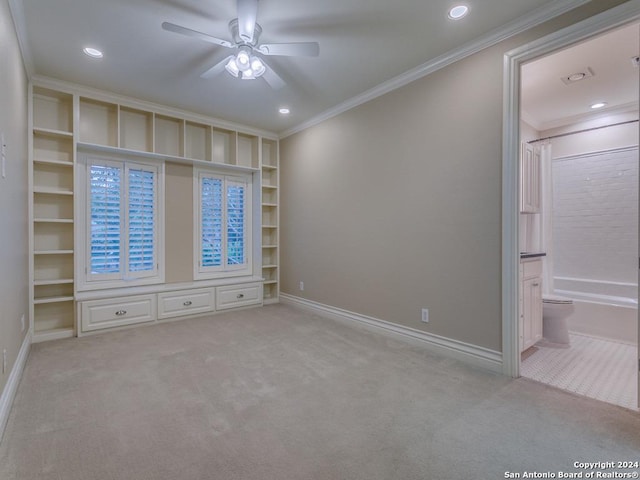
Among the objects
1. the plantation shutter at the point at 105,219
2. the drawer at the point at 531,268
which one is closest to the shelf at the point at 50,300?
the plantation shutter at the point at 105,219

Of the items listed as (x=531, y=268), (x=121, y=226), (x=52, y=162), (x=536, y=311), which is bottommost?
(x=536, y=311)

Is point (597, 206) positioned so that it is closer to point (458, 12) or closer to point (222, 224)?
point (458, 12)

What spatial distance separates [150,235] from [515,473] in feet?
14.2

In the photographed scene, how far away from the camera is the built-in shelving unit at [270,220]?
5.29 meters

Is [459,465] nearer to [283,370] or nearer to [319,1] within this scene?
[283,370]

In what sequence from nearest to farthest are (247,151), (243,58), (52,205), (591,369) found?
(243,58), (591,369), (52,205), (247,151)

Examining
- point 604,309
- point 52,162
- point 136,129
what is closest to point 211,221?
point 136,129

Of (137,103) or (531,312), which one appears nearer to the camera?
(531,312)

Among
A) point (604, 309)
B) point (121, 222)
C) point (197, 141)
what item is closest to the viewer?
point (604, 309)

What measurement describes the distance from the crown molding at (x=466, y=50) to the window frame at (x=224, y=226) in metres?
1.75

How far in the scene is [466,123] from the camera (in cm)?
281

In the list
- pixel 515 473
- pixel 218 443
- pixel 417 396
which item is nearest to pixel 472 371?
pixel 417 396

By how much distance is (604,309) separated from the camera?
3658 mm

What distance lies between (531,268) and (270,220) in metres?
3.78
